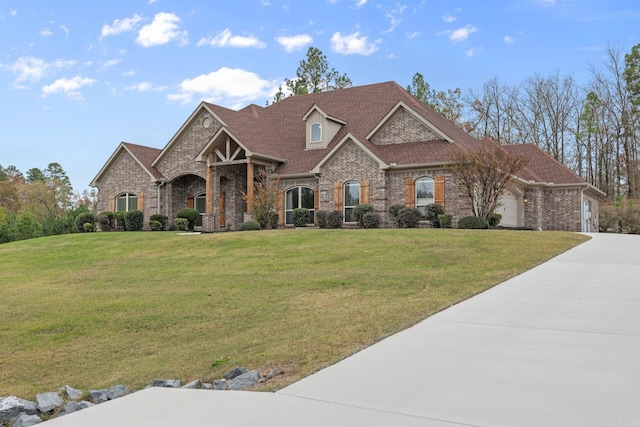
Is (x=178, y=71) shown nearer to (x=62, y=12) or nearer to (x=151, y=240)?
(x=62, y=12)

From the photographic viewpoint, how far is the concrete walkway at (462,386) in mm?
4234

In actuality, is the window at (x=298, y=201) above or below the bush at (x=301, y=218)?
above

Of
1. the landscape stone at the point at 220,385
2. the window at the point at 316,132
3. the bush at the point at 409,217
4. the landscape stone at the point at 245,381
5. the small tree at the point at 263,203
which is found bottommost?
the landscape stone at the point at 220,385

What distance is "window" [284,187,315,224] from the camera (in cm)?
2609

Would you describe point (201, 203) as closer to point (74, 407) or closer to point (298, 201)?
point (298, 201)

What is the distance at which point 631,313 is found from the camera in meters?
7.66

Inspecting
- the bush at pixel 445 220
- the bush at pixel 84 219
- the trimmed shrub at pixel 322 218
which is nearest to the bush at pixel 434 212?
the bush at pixel 445 220

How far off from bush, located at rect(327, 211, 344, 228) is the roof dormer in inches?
187

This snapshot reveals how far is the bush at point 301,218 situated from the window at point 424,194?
525cm

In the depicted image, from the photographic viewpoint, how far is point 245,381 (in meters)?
5.66

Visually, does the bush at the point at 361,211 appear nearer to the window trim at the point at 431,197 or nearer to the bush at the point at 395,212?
the bush at the point at 395,212

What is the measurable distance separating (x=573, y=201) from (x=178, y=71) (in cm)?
2047

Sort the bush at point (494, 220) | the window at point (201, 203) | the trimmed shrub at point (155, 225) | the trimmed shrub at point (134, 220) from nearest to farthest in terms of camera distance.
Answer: the bush at point (494, 220), the trimmed shrub at point (155, 225), the trimmed shrub at point (134, 220), the window at point (201, 203)

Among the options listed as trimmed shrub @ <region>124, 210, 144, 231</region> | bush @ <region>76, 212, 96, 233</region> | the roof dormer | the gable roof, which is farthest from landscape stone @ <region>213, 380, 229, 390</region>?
bush @ <region>76, 212, 96, 233</region>
